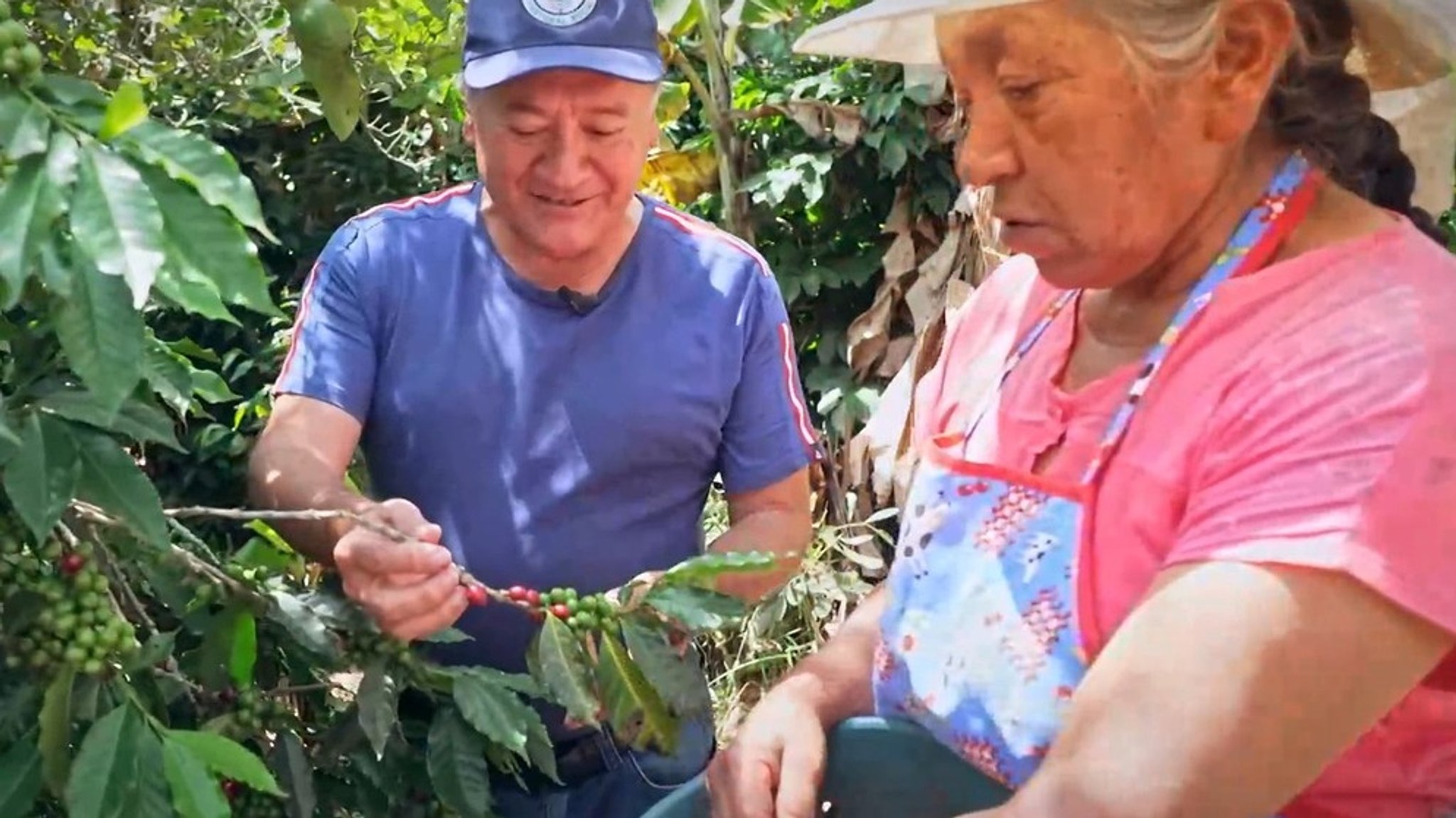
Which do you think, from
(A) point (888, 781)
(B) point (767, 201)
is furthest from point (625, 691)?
(B) point (767, 201)

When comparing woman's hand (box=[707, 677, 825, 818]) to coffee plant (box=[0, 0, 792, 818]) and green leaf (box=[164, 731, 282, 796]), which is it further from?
green leaf (box=[164, 731, 282, 796])

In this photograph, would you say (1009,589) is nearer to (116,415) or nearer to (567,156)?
(116,415)

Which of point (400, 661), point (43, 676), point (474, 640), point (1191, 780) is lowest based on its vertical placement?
point (474, 640)

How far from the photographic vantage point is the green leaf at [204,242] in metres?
1.11

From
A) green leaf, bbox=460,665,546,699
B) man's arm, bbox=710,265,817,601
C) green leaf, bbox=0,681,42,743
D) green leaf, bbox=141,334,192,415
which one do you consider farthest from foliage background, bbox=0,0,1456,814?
green leaf, bbox=0,681,42,743

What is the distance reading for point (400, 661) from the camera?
1.59 metres

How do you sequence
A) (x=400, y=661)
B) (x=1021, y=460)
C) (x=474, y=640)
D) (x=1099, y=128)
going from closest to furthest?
(x=1099, y=128) → (x=1021, y=460) → (x=400, y=661) → (x=474, y=640)

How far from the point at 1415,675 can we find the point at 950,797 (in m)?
0.46

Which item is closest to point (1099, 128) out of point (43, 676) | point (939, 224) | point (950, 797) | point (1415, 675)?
point (1415, 675)

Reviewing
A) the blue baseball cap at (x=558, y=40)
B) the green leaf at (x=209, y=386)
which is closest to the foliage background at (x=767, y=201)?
the blue baseball cap at (x=558, y=40)

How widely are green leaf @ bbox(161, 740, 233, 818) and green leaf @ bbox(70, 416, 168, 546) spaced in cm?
17

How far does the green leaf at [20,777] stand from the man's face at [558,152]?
80 cm

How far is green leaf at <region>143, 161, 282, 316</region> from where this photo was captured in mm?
1113

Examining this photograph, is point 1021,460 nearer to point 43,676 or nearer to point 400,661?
point 400,661
